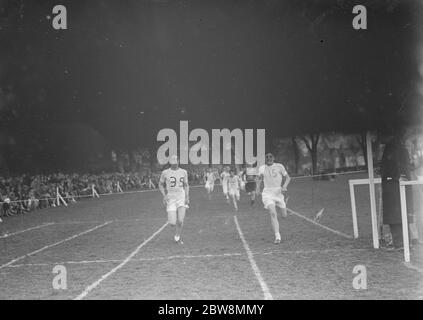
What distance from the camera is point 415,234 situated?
10.7m

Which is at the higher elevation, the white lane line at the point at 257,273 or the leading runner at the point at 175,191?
the leading runner at the point at 175,191

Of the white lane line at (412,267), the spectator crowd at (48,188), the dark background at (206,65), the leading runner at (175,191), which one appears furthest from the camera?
the spectator crowd at (48,188)

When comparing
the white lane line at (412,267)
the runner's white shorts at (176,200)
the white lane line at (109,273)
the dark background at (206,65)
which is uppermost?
the dark background at (206,65)

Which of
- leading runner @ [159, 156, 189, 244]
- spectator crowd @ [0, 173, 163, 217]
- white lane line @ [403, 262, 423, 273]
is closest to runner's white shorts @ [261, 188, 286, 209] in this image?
leading runner @ [159, 156, 189, 244]

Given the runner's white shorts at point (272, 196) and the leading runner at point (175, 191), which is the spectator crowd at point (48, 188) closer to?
the leading runner at point (175, 191)

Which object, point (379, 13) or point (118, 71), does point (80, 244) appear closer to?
point (379, 13)

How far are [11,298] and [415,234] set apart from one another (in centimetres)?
823

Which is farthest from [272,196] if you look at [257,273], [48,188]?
[48,188]

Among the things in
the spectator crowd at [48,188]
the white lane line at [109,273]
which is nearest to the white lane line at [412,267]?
the white lane line at [109,273]

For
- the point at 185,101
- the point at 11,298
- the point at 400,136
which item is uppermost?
the point at 185,101

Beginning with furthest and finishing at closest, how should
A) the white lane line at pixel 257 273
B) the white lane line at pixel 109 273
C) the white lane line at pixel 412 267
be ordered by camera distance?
the white lane line at pixel 412 267
the white lane line at pixel 109 273
the white lane line at pixel 257 273

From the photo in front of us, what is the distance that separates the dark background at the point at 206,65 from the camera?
812 inches

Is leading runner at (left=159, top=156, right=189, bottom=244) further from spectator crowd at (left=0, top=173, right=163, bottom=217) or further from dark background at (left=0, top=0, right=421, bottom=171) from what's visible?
spectator crowd at (left=0, top=173, right=163, bottom=217)
